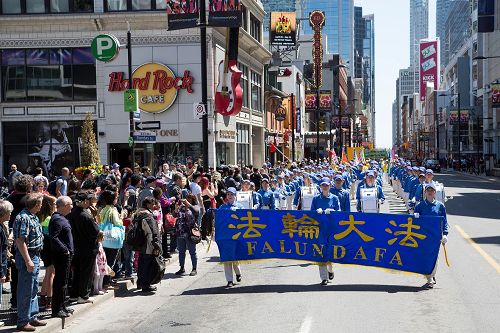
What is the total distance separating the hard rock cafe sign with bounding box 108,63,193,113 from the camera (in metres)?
34.4

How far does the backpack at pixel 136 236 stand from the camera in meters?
11.2

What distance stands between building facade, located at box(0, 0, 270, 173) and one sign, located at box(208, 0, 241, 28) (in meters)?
14.0

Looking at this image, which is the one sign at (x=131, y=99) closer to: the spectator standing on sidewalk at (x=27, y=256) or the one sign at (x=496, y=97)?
the spectator standing on sidewalk at (x=27, y=256)

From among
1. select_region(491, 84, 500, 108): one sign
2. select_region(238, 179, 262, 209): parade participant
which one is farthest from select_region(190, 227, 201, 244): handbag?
select_region(491, 84, 500, 108): one sign

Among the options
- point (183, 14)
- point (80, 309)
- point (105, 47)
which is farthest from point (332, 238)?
point (105, 47)

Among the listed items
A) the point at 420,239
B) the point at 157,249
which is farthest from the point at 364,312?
the point at 157,249

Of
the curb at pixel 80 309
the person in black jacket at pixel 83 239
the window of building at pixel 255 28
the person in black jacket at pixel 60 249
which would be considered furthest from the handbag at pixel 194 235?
the window of building at pixel 255 28

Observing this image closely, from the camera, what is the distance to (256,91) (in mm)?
47781

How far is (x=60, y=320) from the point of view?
9.20 m

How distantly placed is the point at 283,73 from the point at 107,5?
123 ft

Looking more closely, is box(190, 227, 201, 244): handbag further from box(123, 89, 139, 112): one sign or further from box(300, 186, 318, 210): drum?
box(123, 89, 139, 112): one sign

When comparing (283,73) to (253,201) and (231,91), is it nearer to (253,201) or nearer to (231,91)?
(231,91)

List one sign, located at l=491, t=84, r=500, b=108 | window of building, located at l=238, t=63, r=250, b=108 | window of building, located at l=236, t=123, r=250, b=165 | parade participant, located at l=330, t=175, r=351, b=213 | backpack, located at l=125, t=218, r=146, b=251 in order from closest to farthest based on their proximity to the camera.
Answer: backpack, located at l=125, t=218, r=146, b=251 → parade participant, located at l=330, t=175, r=351, b=213 → window of building, located at l=236, t=123, r=250, b=165 → window of building, located at l=238, t=63, r=250, b=108 → one sign, located at l=491, t=84, r=500, b=108

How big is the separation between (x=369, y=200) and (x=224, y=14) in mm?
7257
